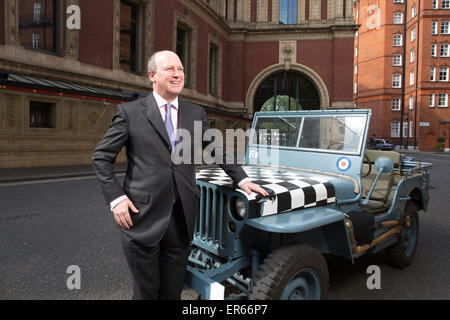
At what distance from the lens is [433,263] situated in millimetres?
3926

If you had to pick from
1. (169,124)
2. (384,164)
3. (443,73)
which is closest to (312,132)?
(384,164)

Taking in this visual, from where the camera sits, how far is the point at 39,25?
13.1m

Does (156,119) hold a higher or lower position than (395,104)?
lower

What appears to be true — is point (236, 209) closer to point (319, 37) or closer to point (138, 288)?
point (138, 288)

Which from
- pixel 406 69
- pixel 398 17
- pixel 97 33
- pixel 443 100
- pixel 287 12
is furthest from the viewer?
pixel 398 17

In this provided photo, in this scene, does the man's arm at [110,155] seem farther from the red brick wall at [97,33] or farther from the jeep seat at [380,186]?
the red brick wall at [97,33]

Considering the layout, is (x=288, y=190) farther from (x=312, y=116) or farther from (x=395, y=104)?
(x=395, y=104)

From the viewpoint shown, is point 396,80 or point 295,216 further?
point 396,80

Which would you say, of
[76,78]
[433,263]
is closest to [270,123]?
[433,263]

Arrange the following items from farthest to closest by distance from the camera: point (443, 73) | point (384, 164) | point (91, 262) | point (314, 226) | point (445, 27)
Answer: point (443, 73) → point (445, 27) → point (91, 262) → point (384, 164) → point (314, 226)

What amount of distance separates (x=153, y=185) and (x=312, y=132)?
229 centimetres

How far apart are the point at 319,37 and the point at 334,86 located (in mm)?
4079

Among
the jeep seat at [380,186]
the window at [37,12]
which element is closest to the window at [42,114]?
the window at [37,12]

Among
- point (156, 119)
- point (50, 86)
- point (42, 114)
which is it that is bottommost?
point (156, 119)
